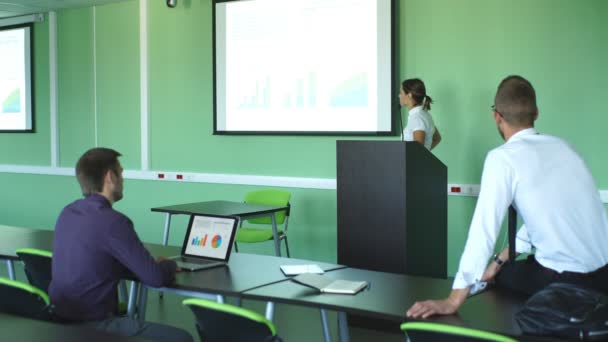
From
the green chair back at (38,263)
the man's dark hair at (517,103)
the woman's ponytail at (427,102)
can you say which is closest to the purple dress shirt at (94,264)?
the green chair back at (38,263)

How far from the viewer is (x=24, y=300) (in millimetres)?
2719

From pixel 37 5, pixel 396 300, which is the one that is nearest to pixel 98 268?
pixel 396 300

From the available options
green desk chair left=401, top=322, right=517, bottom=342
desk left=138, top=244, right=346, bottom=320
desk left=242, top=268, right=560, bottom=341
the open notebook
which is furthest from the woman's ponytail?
green desk chair left=401, top=322, right=517, bottom=342

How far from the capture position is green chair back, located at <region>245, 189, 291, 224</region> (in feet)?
19.5

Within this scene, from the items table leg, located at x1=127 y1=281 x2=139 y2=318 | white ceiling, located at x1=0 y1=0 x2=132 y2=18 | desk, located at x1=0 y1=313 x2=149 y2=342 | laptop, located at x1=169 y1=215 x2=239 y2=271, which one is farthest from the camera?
white ceiling, located at x1=0 y1=0 x2=132 y2=18

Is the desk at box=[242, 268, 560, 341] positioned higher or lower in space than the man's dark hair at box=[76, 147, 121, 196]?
lower

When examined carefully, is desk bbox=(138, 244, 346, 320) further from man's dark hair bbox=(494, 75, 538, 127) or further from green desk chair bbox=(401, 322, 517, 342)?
man's dark hair bbox=(494, 75, 538, 127)

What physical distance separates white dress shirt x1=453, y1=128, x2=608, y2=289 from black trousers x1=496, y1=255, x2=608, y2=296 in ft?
0.07

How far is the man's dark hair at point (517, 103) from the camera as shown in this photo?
2.53 metres

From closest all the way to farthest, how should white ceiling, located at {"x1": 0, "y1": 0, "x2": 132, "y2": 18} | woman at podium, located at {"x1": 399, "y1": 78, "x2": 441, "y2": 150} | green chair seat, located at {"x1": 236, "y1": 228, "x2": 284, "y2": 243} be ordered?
woman at podium, located at {"x1": 399, "y1": 78, "x2": 441, "y2": 150} < green chair seat, located at {"x1": 236, "y1": 228, "x2": 284, "y2": 243} < white ceiling, located at {"x1": 0, "y1": 0, "x2": 132, "y2": 18}

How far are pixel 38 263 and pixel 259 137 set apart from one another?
352 cm

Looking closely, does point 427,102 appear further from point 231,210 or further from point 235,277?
point 235,277

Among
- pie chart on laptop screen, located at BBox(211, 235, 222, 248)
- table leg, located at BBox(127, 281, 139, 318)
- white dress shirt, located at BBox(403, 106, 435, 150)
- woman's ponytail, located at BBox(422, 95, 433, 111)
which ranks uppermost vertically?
woman's ponytail, located at BBox(422, 95, 433, 111)

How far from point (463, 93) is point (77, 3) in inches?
178
